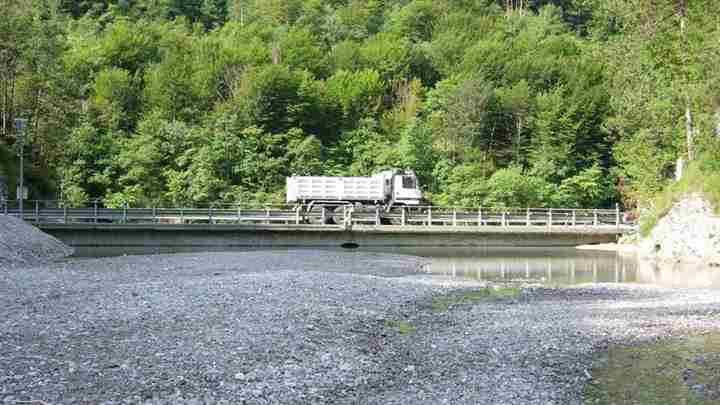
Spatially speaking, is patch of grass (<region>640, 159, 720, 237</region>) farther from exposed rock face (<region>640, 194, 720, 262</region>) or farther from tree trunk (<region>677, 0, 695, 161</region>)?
tree trunk (<region>677, 0, 695, 161</region>)

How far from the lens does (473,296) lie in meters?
18.3

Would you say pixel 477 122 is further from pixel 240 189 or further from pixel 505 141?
pixel 240 189

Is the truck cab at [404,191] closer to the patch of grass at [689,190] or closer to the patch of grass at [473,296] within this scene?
the patch of grass at [689,190]

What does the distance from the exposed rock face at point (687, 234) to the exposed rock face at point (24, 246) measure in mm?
24624

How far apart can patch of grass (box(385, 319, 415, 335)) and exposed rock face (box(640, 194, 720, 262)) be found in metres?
19.4

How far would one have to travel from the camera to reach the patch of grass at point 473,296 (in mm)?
16562

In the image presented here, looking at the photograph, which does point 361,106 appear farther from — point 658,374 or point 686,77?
point 658,374

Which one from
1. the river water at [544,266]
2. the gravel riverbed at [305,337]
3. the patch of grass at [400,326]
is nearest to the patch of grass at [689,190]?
the river water at [544,266]

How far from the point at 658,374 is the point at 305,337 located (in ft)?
16.2

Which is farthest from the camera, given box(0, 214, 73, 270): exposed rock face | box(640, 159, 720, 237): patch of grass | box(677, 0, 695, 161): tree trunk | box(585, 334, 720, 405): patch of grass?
box(677, 0, 695, 161): tree trunk

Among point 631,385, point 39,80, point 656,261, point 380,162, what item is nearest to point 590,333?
point 631,385

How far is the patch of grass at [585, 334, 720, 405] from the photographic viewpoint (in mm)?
8773

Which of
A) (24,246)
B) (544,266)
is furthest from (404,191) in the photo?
(24,246)

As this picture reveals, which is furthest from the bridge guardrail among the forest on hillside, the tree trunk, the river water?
the tree trunk
